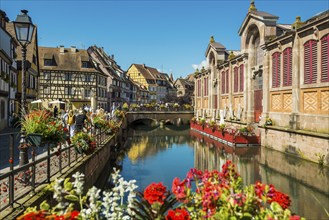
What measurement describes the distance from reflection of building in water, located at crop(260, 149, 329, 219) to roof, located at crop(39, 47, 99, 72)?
39075mm

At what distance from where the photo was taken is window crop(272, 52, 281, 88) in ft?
86.3

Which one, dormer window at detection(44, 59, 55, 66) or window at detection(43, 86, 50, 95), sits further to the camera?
dormer window at detection(44, 59, 55, 66)

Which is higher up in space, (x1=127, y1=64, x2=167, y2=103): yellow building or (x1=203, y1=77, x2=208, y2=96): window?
(x1=127, y1=64, x2=167, y2=103): yellow building

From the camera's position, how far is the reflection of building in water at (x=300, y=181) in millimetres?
11680

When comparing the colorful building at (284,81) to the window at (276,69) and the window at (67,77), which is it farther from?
the window at (67,77)

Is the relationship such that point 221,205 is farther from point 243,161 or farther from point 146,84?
point 146,84

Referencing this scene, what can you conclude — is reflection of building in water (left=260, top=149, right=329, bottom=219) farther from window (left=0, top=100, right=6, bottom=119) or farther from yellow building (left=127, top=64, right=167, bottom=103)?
yellow building (left=127, top=64, right=167, bottom=103)

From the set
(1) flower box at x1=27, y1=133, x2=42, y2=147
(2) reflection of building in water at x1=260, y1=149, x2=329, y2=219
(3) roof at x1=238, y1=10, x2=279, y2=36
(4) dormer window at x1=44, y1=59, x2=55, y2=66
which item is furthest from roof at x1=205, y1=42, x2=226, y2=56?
(1) flower box at x1=27, y1=133, x2=42, y2=147

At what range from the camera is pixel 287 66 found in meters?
24.7

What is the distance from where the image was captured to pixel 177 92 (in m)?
117

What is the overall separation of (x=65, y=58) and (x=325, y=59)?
44085mm

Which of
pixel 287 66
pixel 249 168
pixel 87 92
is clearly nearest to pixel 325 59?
pixel 287 66

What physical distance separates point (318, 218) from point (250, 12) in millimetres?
25441

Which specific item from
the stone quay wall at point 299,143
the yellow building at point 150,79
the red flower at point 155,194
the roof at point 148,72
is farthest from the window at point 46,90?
the red flower at point 155,194
